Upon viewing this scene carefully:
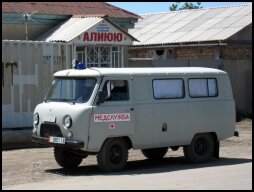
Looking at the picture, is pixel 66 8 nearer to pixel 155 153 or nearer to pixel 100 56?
pixel 100 56

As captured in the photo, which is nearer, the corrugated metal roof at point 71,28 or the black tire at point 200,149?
the black tire at point 200,149

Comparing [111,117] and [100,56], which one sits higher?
[100,56]

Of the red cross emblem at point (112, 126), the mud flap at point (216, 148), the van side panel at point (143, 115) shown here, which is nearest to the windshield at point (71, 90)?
the red cross emblem at point (112, 126)

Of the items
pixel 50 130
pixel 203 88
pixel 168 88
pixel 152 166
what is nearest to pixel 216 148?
pixel 203 88

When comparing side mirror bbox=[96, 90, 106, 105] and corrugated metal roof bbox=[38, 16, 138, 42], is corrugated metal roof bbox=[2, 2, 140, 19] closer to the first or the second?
corrugated metal roof bbox=[38, 16, 138, 42]

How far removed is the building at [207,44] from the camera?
82.9 feet

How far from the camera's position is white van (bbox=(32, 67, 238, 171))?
39.3 feet

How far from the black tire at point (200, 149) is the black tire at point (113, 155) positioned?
1713 mm

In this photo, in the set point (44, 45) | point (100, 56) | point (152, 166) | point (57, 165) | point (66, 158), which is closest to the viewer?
point (66, 158)

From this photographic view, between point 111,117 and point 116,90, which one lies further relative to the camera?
point 116,90

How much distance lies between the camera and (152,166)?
13.3 metres

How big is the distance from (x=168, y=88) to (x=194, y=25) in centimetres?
1700

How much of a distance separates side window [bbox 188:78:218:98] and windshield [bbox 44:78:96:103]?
2.47 metres

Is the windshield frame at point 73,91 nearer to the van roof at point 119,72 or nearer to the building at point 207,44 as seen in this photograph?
the van roof at point 119,72
